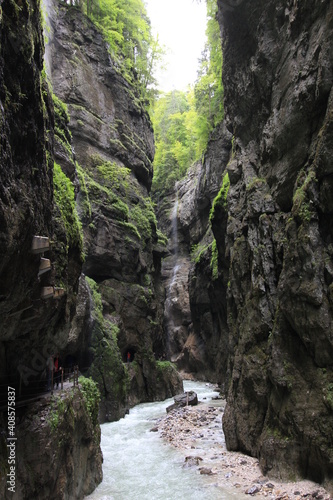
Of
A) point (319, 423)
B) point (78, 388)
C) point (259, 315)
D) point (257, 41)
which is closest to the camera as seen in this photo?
point (319, 423)

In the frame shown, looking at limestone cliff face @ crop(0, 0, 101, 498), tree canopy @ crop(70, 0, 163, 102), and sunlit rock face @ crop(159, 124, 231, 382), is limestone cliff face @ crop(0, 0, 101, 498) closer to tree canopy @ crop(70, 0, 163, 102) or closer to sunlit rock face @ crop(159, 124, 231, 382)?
sunlit rock face @ crop(159, 124, 231, 382)

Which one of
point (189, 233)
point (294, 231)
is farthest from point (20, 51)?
point (189, 233)

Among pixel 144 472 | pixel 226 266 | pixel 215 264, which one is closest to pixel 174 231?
Answer: pixel 215 264

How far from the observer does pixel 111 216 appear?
2416 cm

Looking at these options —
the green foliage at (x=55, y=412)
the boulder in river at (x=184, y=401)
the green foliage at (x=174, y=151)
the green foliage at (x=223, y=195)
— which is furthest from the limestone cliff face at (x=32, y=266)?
the green foliage at (x=174, y=151)

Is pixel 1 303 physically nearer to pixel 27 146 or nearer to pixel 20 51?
pixel 27 146

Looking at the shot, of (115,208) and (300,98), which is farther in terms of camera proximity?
(115,208)

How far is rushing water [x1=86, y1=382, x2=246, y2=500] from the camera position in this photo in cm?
917

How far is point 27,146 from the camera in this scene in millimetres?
5801

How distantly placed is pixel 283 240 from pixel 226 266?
1073 centimetres

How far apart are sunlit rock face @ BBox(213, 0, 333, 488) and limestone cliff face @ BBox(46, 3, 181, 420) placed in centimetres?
730

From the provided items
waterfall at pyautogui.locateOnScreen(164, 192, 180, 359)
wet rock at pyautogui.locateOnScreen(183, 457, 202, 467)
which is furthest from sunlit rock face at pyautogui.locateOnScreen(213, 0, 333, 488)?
waterfall at pyautogui.locateOnScreen(164, 192, 180, 359)

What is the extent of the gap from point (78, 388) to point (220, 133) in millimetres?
22981

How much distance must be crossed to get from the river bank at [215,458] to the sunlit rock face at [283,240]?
1.33 ft
